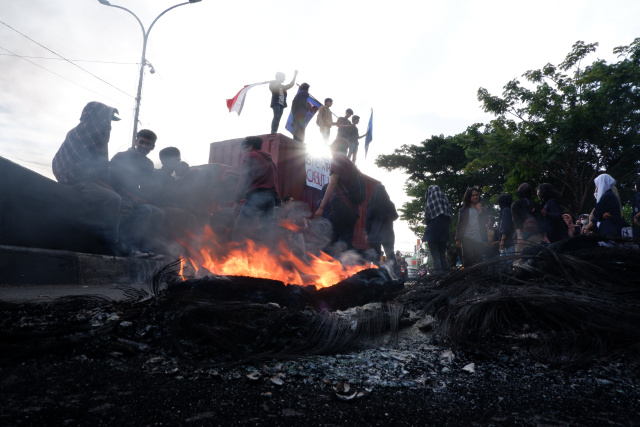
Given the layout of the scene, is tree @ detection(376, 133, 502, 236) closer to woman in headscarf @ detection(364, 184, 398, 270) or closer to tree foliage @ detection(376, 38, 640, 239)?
tree foliage @ detection(376, 38, 640, 239)

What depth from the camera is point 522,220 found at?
5.82 m

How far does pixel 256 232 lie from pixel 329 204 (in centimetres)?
118

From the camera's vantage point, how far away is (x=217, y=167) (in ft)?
26.1

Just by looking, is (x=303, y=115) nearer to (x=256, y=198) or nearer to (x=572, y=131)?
(x=256, y=198)

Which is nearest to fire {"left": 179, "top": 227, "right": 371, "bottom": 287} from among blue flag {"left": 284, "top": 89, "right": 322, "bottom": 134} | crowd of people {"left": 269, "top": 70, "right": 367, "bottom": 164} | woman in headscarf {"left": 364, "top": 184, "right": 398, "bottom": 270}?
woman in headscarf {"left": 364, "top": 184, "right": 398, "bottom": 270}

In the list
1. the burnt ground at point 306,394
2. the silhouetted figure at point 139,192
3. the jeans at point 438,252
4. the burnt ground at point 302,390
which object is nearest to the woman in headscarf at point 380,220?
the jeans at point 438,252

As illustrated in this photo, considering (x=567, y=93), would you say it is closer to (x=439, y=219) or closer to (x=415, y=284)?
(x=439, y=219)

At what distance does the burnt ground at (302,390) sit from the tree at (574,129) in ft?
50.2

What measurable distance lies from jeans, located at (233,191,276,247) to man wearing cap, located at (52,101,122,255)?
5.56 feet

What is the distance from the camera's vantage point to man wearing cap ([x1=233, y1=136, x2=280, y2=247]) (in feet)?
16.7

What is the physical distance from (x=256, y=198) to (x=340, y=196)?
120 cm

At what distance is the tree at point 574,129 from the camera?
1371 centimetres

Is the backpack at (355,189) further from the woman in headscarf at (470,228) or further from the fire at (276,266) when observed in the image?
the woman in headscarf at (470,228)

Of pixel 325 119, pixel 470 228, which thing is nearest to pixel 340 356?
pixel 470 228
